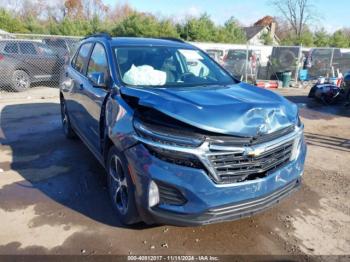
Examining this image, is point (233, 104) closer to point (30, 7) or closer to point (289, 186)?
point (289, 186)

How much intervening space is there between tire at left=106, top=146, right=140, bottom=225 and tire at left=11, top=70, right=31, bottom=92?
30.6 feet

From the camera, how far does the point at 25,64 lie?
11.8 meters

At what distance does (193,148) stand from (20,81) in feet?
35.0

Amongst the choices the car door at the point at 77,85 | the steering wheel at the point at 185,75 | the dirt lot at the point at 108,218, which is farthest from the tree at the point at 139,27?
the steering wheel at the point at 185,75

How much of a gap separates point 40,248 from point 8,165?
7.96 ft

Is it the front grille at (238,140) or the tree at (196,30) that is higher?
the tree at (196,30)

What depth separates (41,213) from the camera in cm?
381

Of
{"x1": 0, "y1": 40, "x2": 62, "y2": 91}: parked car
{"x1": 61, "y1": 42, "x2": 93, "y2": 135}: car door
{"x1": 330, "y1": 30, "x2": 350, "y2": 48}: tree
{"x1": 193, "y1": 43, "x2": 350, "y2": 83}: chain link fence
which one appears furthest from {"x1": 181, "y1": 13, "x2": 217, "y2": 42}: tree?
{"x1": 61, "y1": 42, "x2": 93, "y2": 135}: car door

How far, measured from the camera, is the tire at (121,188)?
10.4ft

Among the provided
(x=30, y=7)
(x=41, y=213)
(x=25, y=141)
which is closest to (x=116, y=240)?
(x=41, y=213)

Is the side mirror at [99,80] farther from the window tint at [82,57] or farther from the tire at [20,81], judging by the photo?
the tire at [20,81]

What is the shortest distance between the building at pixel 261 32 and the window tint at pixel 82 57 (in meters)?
36.4

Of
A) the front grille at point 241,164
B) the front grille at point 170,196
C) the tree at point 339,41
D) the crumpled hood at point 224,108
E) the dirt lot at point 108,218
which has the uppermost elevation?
the tree at point 339,41

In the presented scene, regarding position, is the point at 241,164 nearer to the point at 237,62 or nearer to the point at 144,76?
the point at 144,76
